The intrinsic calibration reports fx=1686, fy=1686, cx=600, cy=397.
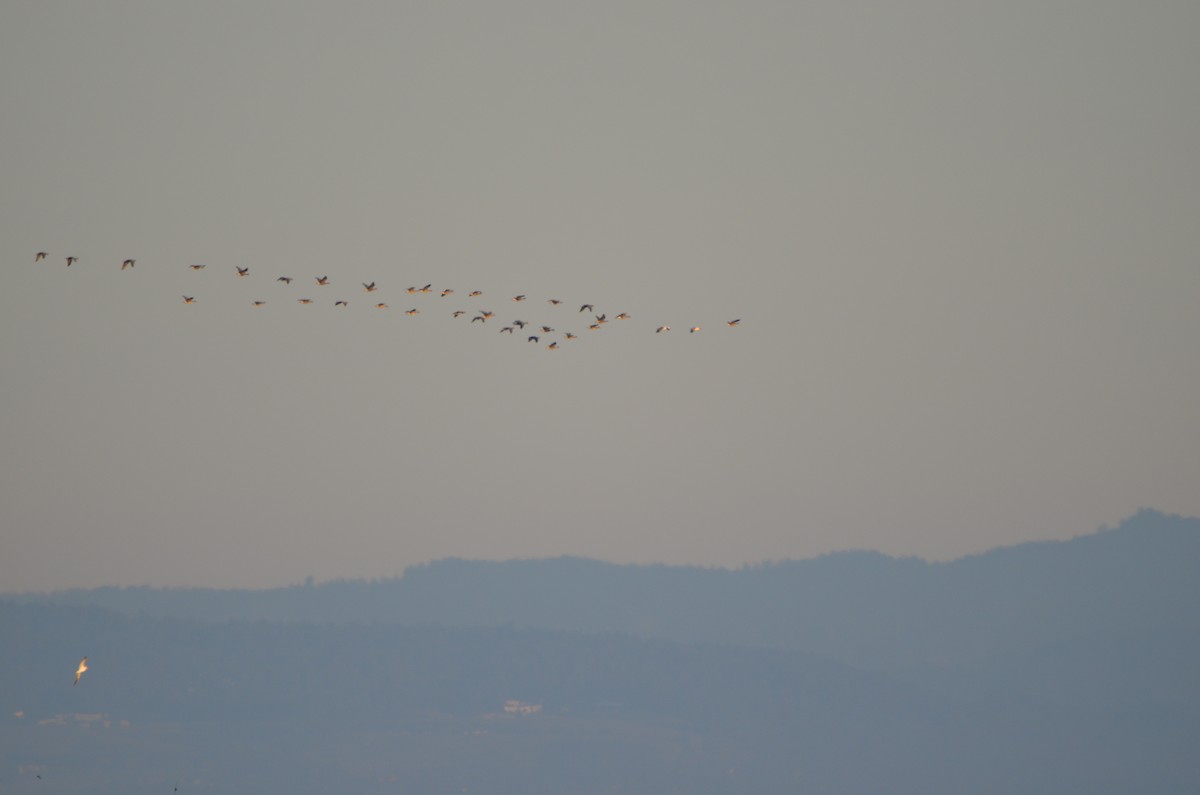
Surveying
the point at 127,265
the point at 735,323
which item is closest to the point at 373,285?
the point at 127,265

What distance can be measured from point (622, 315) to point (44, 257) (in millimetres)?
29974

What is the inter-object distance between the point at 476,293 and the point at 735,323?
15229 millimetres

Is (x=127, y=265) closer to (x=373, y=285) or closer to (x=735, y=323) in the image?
(x=373, y=285)

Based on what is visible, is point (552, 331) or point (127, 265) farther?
point (552, 331)

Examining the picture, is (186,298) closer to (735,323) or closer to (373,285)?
(373,285)

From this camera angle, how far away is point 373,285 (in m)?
85.4

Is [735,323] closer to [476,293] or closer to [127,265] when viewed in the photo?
[476,293]

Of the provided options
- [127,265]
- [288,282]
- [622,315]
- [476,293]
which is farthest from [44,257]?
[622,315]

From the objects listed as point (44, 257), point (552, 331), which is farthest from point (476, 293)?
point (44, 257)

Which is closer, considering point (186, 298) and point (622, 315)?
point (186, 298)

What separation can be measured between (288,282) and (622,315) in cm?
1796

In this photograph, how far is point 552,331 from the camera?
9031cm

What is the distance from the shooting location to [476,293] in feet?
295

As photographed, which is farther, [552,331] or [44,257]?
[552,331]
